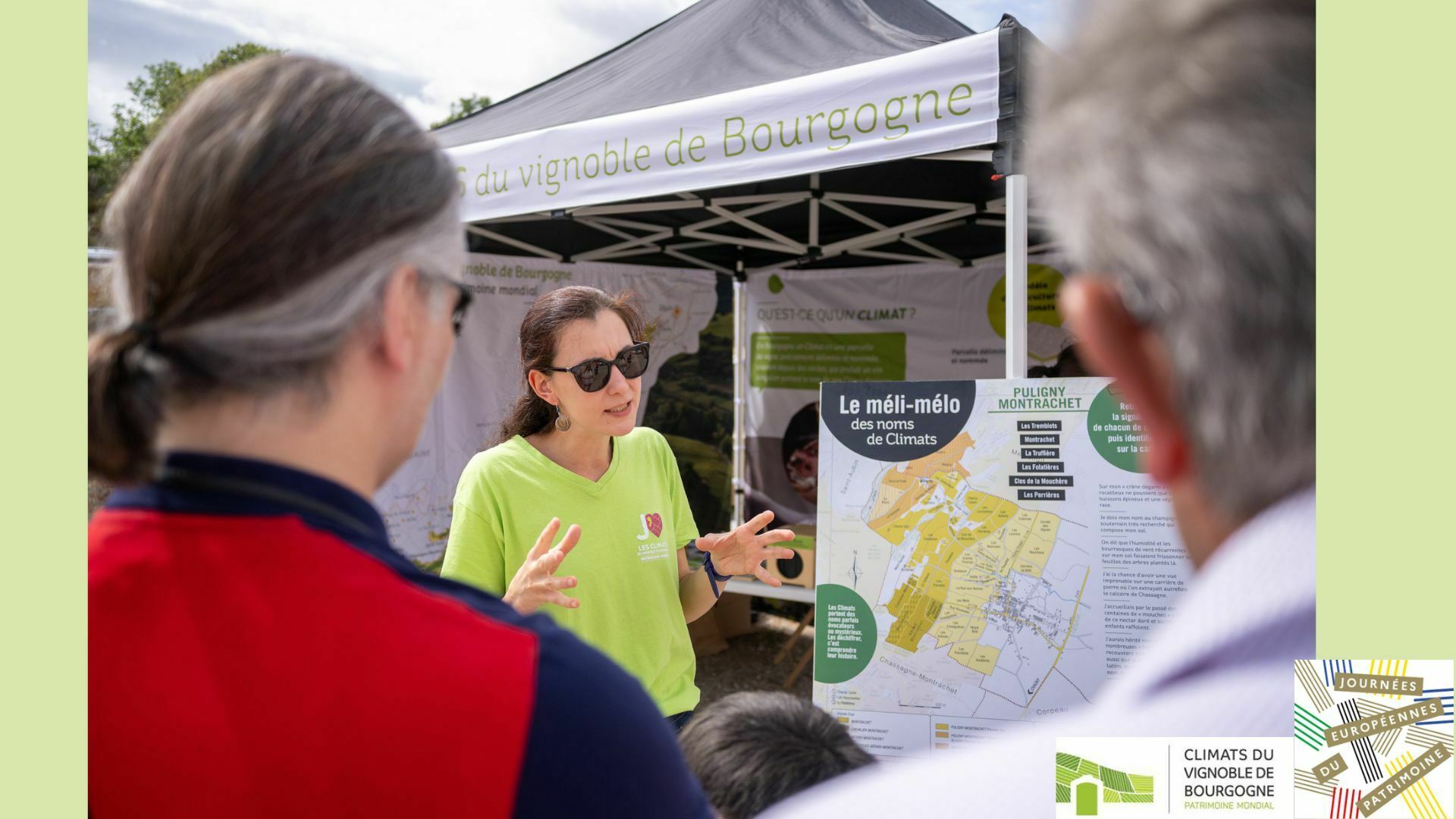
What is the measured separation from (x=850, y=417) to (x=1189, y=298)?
7.42 feet

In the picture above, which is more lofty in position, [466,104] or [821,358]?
[466,104]

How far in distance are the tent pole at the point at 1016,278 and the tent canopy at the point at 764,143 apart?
0.30ft

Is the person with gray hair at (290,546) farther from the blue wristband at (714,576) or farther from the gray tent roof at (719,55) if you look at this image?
the gray tent roof at (719,55)

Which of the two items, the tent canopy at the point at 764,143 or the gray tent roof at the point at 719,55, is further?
the gray tent roof at the point at 719,55

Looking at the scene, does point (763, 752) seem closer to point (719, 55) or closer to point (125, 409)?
point (125, 409)

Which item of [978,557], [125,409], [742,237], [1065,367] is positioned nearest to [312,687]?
[125,409]

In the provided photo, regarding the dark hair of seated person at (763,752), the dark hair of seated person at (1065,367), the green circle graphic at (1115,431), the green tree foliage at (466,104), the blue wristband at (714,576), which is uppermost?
the green tree foliage at (466,104)

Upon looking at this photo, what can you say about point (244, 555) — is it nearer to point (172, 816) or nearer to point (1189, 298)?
point (172, 816)

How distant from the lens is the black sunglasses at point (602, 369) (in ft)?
7.83

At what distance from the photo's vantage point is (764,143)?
10.5ft

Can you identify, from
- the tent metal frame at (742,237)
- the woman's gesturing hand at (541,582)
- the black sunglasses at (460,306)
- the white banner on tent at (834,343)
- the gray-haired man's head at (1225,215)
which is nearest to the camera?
the gray-haired man's head at (1225,215)

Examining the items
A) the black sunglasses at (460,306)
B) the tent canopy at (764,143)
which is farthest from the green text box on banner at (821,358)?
the black sunglasses at (460,306)

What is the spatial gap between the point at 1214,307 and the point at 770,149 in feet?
9.32

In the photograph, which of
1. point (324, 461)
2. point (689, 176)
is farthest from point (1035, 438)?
point (324, 461)
